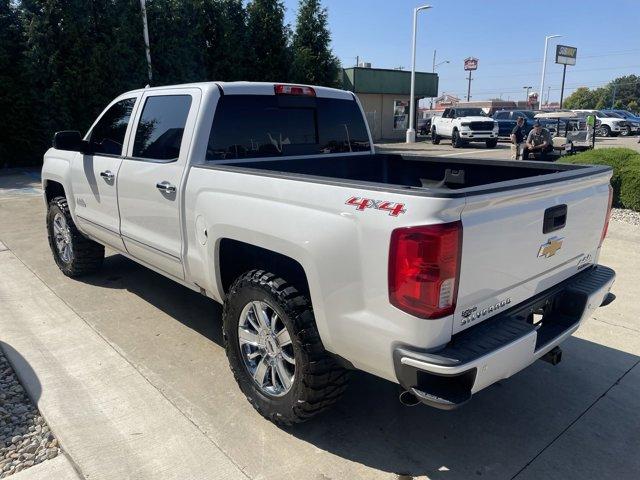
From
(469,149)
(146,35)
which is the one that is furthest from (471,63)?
(146,35)

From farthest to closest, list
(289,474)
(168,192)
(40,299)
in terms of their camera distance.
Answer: (40,299)
(168,192)
(289,474)

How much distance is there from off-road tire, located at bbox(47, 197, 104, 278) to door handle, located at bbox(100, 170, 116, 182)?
114cm

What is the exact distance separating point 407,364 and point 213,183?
1.66 m

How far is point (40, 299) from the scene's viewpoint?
5004 millimetres

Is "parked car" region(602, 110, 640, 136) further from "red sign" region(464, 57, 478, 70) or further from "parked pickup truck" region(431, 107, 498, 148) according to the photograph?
"red sign" region(464, 57, 478, 70)

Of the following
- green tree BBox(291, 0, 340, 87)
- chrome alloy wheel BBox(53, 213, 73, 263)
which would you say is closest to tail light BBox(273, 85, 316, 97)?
chrome alloy wheel BBox(53, 213, 73, 263)

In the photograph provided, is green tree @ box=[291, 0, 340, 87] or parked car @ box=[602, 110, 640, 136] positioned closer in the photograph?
green tree @ box=[291, 0, 340, 87]

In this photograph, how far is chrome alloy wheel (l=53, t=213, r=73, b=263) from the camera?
215 inches

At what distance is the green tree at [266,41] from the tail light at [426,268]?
17954 mm

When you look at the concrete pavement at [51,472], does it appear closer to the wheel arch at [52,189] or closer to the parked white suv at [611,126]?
the wheel arch at [52,189]

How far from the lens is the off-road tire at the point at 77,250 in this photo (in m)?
5.34

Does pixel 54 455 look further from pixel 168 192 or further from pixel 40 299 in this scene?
pixel 40 299

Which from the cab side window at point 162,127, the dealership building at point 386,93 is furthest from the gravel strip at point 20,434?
the dealership building at point 386,93

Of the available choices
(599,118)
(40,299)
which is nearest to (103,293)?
(40,299)
